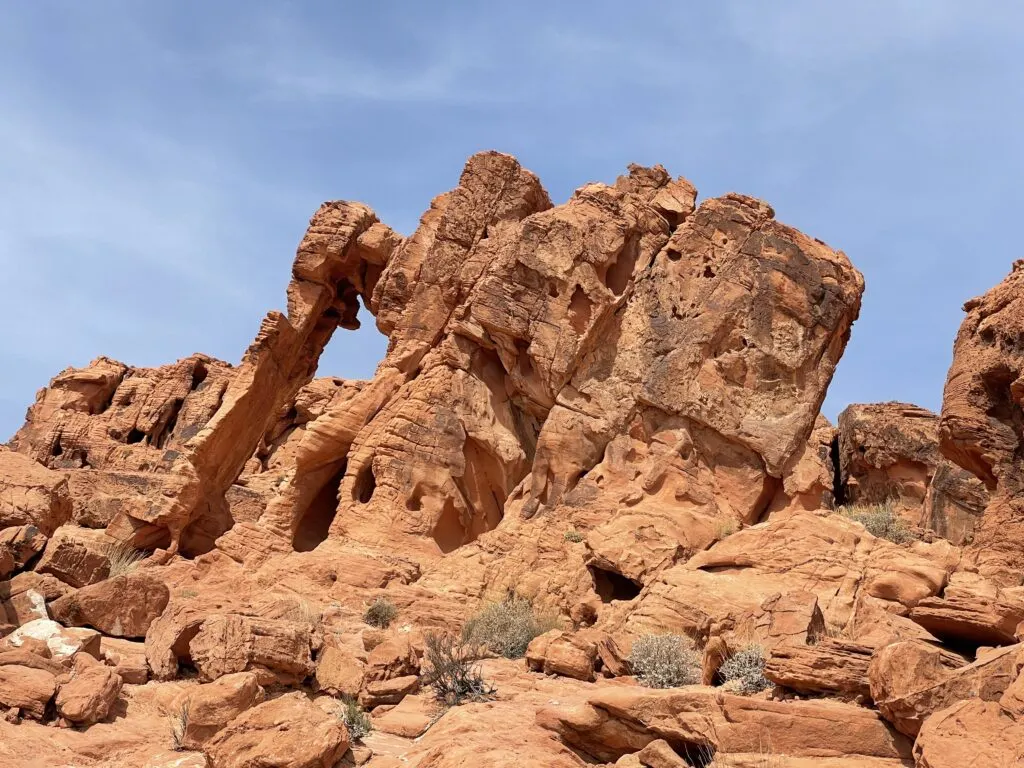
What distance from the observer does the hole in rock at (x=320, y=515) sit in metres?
19.8

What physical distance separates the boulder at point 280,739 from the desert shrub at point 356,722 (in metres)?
0.58

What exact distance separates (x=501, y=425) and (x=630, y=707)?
11.6 m

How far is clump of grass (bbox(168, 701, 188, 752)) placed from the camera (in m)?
8.77

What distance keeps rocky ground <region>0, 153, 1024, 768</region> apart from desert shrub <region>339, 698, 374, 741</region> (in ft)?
0.11

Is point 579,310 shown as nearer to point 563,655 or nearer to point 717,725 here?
point 563,655

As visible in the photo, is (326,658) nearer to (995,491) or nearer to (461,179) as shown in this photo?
(995,491)

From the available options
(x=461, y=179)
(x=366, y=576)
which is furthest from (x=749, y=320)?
(x=366, y=576)

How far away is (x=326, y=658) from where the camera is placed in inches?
420

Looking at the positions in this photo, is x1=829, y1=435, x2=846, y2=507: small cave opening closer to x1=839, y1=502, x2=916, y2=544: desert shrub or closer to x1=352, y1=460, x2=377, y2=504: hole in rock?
x1=839, y1=502, x2=916, y2=544: desert shrub

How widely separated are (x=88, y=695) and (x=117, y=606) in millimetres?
3354

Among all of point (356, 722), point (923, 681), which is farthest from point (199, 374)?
point (923, 681)

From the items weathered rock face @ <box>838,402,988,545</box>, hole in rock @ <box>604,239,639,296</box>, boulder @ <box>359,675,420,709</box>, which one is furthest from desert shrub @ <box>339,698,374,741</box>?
weathered rock face @ <box>838,402,988,545</box>

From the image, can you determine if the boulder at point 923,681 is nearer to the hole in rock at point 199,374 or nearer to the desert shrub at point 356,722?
the desert shrub at point 356,722

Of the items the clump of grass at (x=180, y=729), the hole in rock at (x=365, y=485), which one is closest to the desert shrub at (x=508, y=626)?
the hole in rock at (x=365, y=485)
